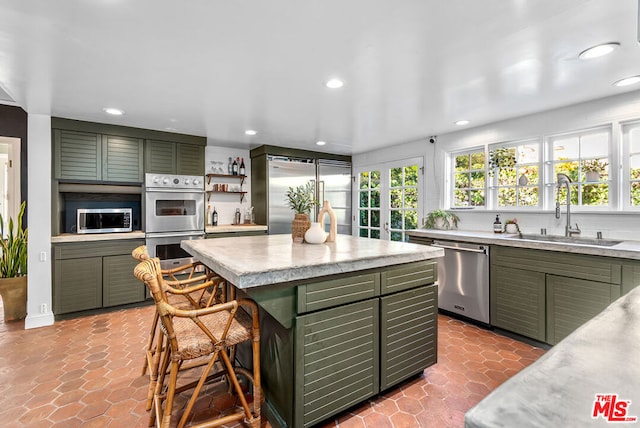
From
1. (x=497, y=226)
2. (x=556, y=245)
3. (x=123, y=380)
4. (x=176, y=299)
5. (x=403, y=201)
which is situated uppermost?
(x=403, y=201)

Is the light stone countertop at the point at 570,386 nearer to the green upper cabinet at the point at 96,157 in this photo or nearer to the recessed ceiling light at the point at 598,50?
the recessed ceiling light at the point at 598,50

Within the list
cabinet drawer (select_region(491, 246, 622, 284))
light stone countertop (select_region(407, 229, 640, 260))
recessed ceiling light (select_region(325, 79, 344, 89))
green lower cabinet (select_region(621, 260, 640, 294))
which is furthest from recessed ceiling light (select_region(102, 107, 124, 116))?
green lower cabinet (select_region(621, 260, 640, 294))

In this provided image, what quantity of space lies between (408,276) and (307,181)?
138 inches

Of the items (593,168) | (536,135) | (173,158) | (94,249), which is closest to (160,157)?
(173,158)

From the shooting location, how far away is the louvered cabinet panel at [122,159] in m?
3.72

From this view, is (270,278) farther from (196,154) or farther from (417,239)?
(196,154)

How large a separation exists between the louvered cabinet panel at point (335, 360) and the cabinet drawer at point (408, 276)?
0.14 m

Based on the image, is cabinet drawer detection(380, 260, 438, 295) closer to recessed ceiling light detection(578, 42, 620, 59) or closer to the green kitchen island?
the green kitchen island

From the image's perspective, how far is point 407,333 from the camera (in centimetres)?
206

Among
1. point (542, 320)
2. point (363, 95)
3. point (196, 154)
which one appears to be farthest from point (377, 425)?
point (196, 154)

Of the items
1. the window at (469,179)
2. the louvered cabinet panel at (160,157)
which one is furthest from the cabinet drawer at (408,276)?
the louvered cabinet panel at (160,157)

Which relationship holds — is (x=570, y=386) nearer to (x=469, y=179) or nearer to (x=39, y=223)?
(x=469, y=179)

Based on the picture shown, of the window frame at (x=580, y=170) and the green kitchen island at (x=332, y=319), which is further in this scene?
the window frame at (x=580, y=170)

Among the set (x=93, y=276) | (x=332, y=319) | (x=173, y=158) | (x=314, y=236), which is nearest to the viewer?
(x=332, y=319)
